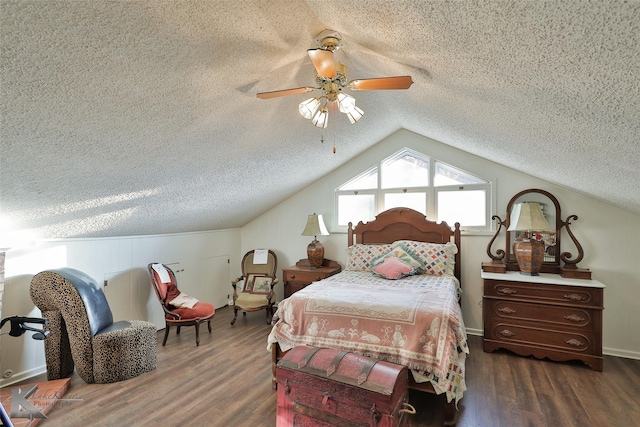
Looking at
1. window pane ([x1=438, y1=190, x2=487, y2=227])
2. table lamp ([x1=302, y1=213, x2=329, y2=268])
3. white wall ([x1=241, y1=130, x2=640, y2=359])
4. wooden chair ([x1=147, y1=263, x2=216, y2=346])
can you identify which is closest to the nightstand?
table lamp ([x1=302, y1=213, x2=329, y2=268])

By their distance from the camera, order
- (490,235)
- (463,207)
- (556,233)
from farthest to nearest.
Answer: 1. (463,207)
2. (490,235)
3. (556,233)

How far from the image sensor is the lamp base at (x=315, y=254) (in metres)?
4.54

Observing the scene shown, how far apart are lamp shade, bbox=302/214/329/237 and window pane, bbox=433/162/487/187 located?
65.5 inches

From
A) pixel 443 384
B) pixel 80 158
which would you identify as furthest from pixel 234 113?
pixel 443 384

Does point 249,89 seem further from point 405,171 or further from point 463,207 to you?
point 463,207

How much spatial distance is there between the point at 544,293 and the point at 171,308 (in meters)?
4.03

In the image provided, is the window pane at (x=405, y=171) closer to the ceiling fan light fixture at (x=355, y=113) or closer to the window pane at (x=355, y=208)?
the window pane at (x=355, y=208)

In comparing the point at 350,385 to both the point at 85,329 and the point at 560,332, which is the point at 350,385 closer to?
the point at 85,329

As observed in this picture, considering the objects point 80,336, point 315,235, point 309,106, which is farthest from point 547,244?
point 80,336

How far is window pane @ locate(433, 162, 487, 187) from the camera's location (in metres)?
4.09

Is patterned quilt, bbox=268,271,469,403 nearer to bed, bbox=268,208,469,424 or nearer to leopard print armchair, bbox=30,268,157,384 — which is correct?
bed, bbox=268,208,469,424

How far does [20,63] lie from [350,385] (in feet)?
7.40

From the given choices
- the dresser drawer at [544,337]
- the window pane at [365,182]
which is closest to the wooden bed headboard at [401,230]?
the window pane at [365,182]

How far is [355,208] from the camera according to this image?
472 centimetres
